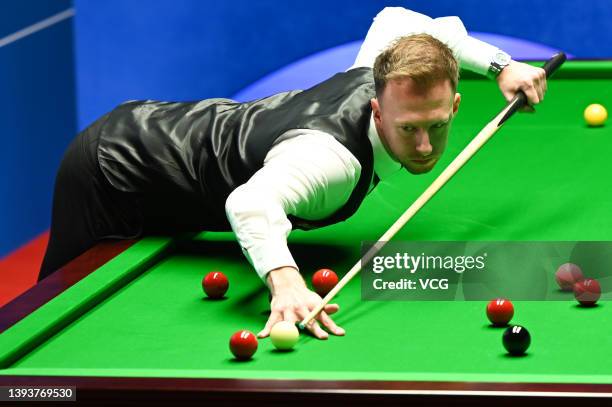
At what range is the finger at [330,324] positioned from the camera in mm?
2248

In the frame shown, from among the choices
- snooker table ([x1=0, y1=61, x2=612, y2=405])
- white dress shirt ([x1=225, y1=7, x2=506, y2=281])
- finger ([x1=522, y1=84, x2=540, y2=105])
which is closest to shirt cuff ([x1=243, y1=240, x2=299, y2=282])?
white dress shirt ([x1=225, y1=7, x2=506, y2=281])

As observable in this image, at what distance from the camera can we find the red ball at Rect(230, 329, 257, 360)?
208 centimetres

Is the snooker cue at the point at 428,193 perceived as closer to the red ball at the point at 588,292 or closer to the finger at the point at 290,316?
the finger at the point at 290,316

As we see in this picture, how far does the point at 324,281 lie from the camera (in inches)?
100

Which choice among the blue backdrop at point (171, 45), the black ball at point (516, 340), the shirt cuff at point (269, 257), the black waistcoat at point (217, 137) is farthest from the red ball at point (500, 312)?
the blue backdrop at point (171, 45)

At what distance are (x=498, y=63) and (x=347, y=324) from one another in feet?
3.97

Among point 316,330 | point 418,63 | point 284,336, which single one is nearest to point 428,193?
point 418,63

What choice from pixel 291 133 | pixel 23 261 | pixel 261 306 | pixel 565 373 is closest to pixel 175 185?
pixel 291 133

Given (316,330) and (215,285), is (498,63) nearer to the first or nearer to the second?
(215,285)

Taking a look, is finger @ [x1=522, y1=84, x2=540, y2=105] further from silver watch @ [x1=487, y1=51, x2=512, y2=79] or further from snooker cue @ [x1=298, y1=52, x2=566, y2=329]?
silver watch @ [x1=487, y1=51, x2=512, y2=79]

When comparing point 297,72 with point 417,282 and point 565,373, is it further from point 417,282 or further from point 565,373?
point 565,373

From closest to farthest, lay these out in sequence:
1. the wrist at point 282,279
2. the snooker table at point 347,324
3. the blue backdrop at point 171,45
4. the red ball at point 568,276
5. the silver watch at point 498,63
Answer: the snooker table at point 347,324
the wrist at point 282,279
the red ball at point 568,276
the silver watch at point 498,63
the blue backdrop at point 171,45

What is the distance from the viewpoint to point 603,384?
184 cm

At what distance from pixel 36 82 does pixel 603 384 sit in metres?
5.14
